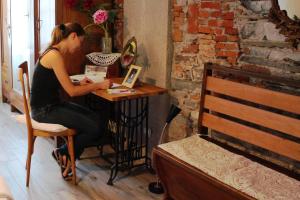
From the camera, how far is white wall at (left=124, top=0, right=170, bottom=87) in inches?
126

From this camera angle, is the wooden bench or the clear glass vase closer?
the wooden bench

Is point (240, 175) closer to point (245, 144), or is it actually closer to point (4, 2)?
point (245, 144)

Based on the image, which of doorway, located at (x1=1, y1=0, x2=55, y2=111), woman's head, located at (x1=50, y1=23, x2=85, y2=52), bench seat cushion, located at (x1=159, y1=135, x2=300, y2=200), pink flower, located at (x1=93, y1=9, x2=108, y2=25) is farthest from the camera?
doorway, located at (x1=1, y1=0, x2=55, y2=111)

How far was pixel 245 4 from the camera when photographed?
2.54m

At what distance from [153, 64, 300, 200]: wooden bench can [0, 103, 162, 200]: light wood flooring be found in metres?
0.50

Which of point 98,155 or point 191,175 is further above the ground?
point 191,175

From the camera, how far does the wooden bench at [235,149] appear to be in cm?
207

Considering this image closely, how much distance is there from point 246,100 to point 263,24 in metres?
0.48

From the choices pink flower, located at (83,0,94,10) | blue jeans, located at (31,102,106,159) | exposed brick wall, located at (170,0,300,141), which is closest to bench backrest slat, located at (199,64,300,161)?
exposed brick wall, located at (170,0,300,141)

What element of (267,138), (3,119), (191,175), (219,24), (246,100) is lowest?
(3,119)

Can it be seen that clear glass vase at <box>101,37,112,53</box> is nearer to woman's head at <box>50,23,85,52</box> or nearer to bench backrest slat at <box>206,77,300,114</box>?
woman's head at <box>50,23,85,52</box>

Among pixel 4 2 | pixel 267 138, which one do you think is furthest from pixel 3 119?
pixel 267 138

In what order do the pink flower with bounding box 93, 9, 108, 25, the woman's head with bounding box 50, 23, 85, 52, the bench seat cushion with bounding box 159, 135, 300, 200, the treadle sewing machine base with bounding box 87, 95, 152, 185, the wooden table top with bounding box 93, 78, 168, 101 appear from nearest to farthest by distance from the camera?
the bench seat cushion with bounding box 159, 135, 300, 200 < the wooden table top with bounding box 93, 78, 168, 101 < the woman's head with bounding box 50, 23, 85, 52 < the treadle sewing machine base with bounding box 87, 95, 152, 185 < the pink flower with bounding box 93, 9, 108, 25

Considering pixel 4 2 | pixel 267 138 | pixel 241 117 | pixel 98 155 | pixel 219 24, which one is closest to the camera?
pixel 267 138
